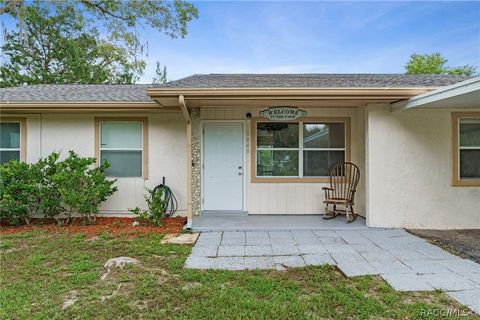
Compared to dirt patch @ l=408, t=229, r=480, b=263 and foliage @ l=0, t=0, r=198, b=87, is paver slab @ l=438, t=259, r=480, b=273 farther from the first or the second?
foliage @ l=0, t=0, r=198, b=87

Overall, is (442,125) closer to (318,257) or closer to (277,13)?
(318,257)

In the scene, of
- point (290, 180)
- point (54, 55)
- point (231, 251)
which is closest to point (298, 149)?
point (290, 180)

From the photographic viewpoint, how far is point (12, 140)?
21.1 ft

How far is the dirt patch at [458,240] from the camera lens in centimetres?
418

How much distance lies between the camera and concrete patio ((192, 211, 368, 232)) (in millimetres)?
5414

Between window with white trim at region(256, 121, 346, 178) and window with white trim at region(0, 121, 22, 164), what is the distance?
489 cm

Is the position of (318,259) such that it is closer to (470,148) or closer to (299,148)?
(299,148)

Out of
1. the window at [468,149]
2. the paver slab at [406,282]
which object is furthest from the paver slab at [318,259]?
the window at [468,149]

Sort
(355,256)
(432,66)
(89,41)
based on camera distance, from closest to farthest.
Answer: (355,256) → (89,41) → (432,66)

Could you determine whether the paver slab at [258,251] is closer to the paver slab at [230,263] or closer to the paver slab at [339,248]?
the paver slab at [230,263]

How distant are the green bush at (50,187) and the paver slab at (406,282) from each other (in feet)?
15.8

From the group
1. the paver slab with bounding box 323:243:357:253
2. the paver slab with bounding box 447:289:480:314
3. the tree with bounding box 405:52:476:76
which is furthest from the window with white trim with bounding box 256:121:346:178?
the tree with bounding box 405:52:476:76

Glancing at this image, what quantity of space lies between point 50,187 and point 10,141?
5.17 feet

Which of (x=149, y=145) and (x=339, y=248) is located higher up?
(x=149, y=145)
